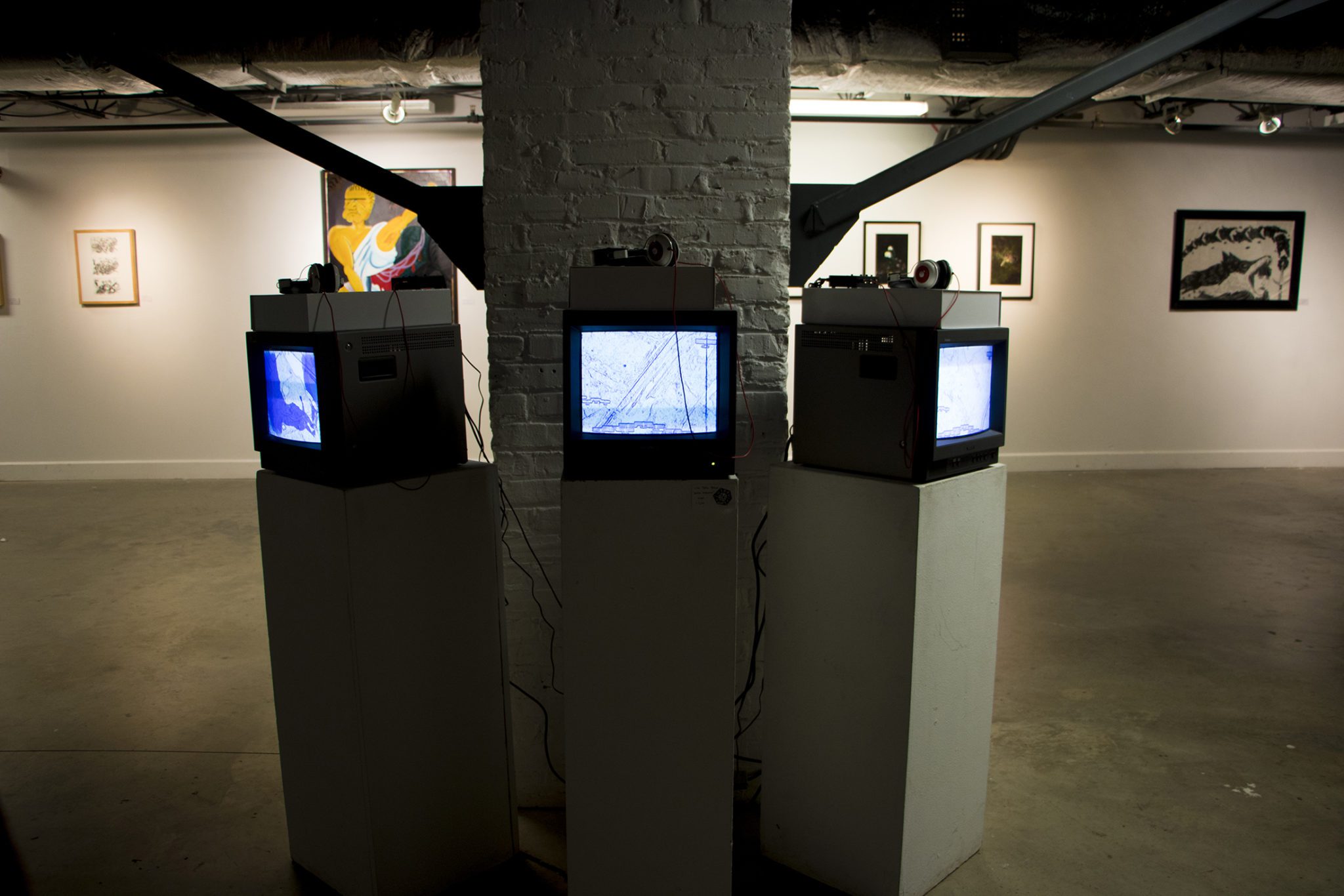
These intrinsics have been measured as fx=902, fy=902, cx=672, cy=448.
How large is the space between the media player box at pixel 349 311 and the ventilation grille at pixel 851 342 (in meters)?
0.91

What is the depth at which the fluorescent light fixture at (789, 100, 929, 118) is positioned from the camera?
6.05 m

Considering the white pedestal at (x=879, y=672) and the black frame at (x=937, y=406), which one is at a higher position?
the black frame at (x=937, y=406)

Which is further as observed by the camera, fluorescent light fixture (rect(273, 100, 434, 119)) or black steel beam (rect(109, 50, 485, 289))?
fluorescent light fixture (rect(273, 100, 434, 119))

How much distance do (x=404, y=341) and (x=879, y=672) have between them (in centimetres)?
141

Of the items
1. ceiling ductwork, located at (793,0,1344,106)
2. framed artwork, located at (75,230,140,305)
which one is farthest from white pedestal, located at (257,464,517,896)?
framed artwork, located at (75,230,140,305)

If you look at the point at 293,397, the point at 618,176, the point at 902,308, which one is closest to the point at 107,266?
the point at 293,397

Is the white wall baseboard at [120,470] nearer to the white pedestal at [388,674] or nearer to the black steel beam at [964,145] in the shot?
the white pedestal at [388,674]

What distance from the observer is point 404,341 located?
7.17 ft

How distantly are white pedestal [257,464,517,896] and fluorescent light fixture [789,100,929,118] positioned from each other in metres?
4.67

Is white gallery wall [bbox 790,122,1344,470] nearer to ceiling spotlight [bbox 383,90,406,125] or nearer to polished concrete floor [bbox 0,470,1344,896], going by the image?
polished concrete floor [bbox 0,470,1344,896]

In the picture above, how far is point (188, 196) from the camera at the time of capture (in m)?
6.80

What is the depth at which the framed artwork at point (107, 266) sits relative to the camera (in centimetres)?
684

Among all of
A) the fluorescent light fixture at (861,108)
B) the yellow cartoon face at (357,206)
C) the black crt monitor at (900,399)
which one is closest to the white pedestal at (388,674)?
the black crt monitor at (900,399)

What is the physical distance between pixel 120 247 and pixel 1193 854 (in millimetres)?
7581
